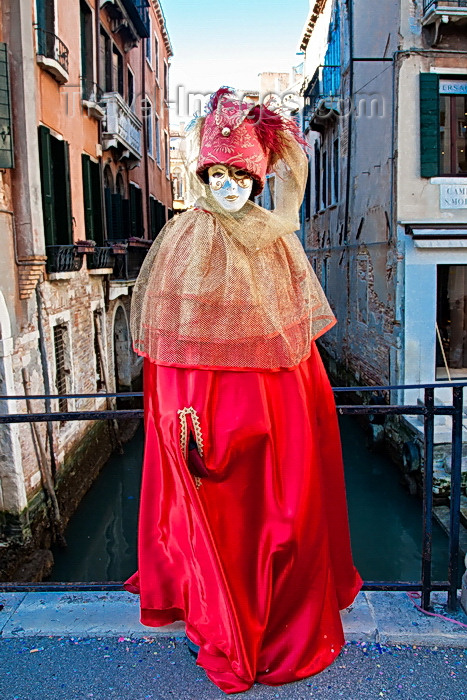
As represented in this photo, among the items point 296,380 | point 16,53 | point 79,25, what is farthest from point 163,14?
point 296,380

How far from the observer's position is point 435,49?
8.27 meters

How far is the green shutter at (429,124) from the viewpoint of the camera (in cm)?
828

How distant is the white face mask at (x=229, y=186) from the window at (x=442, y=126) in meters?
7.37

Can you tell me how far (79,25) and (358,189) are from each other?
5.48 m

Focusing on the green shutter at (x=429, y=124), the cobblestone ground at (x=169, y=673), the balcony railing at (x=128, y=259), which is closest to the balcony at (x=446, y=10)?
the green shutter at (x=429, y=124)

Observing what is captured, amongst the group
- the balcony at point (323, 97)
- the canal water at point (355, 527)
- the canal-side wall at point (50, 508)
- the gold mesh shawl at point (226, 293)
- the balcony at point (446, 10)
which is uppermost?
the balcony at point (323, 97)

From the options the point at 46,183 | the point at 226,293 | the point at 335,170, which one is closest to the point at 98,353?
the point at 46,183

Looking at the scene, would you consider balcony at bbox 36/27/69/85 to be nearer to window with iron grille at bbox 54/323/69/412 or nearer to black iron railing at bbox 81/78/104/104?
black iron railing at bbox 81/78/104/104

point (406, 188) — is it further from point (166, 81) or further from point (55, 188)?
point (166, 81)

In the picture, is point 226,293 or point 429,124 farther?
point 429,124

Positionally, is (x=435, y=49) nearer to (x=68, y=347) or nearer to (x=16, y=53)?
(x=16, y=53)

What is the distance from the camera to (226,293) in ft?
5.74

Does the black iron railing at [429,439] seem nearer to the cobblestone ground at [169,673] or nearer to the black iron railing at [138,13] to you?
the cobblestone ground at [169,673]

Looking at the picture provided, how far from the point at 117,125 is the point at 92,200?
1.75m
